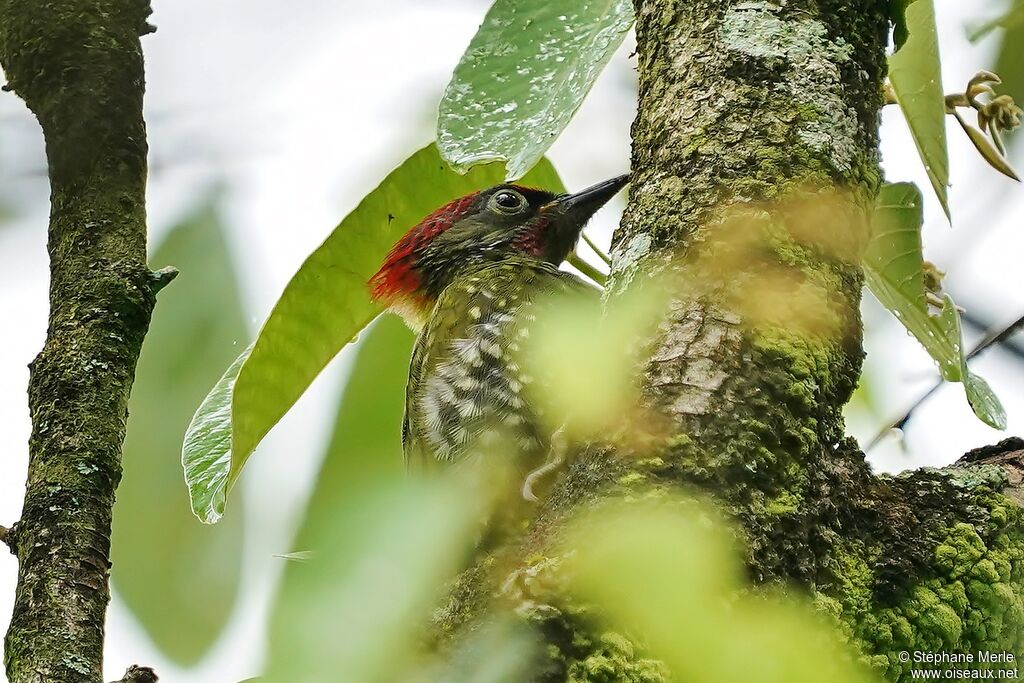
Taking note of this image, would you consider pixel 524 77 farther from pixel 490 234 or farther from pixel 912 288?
pixel 490 234

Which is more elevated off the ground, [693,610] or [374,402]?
[374,402]

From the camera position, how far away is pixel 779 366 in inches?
53.6

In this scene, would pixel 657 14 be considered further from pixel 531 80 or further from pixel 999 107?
pixel 999 107

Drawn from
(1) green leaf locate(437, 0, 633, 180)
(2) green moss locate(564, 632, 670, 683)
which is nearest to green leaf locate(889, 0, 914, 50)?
(1) green leaf locate(437, 0, 633, 180)

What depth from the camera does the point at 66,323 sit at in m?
1.93

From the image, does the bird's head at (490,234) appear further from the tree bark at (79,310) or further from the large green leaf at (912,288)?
the large green leaf at (912,288)

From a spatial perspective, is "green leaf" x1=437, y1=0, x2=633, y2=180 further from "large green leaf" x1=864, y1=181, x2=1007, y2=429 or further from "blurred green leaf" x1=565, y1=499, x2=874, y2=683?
"blurred green leaf" x1=565, y1=499, x2=874, y2=683

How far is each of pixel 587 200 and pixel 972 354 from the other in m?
1.34

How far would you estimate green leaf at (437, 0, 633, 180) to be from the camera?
5.24ft

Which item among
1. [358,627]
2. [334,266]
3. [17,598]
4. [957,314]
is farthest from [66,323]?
[957,314]

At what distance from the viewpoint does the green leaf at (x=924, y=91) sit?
6.37 feet

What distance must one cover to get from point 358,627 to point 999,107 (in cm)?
182

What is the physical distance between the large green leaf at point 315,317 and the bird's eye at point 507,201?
0.96 metres

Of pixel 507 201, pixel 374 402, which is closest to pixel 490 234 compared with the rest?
pixel 507 201
